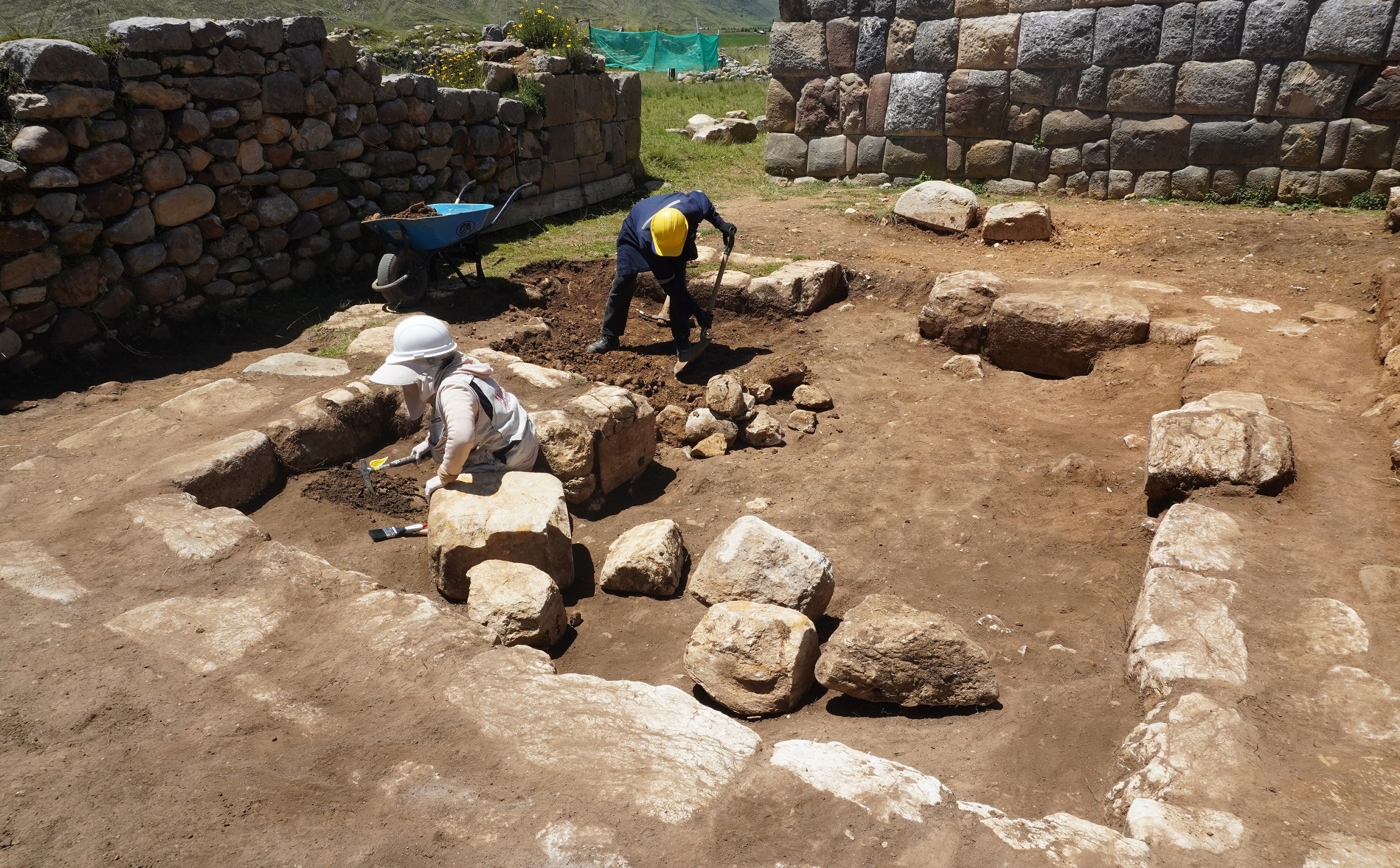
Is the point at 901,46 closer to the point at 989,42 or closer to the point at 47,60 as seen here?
the point at 989,42

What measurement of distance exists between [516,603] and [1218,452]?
3.30m

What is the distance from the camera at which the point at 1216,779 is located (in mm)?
2719

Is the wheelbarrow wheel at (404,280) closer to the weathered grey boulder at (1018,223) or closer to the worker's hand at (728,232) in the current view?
the worker's hand at (728,232)

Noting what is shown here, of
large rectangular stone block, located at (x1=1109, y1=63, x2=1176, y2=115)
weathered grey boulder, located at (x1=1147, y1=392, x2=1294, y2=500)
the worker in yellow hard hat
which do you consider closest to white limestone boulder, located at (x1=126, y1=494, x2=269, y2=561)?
the worker in yellow hard hat

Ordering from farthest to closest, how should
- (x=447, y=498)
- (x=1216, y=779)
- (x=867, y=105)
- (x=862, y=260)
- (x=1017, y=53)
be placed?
(x=867, y=105) → (x=1017, y=53) → (x=862, y=260) → (x=447, y=498) → (x=1216, y=779)

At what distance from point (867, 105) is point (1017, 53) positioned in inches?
73.1

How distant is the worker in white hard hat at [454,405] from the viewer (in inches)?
175

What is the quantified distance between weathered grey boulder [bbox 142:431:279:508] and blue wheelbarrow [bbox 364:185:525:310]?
2.48 meters

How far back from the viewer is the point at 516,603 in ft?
12.6

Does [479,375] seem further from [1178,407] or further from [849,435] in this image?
[1178,407]

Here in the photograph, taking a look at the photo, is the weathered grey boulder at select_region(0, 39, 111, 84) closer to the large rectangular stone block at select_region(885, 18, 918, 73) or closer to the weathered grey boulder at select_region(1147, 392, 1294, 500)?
the weathered grey boulder at select_region(1147, 392, 1294, 500)

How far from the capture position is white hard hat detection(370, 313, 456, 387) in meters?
4.48

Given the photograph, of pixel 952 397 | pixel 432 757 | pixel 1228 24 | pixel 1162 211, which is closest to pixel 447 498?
pixel 432 757

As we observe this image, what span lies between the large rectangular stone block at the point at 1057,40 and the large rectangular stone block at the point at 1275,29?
1.46m
